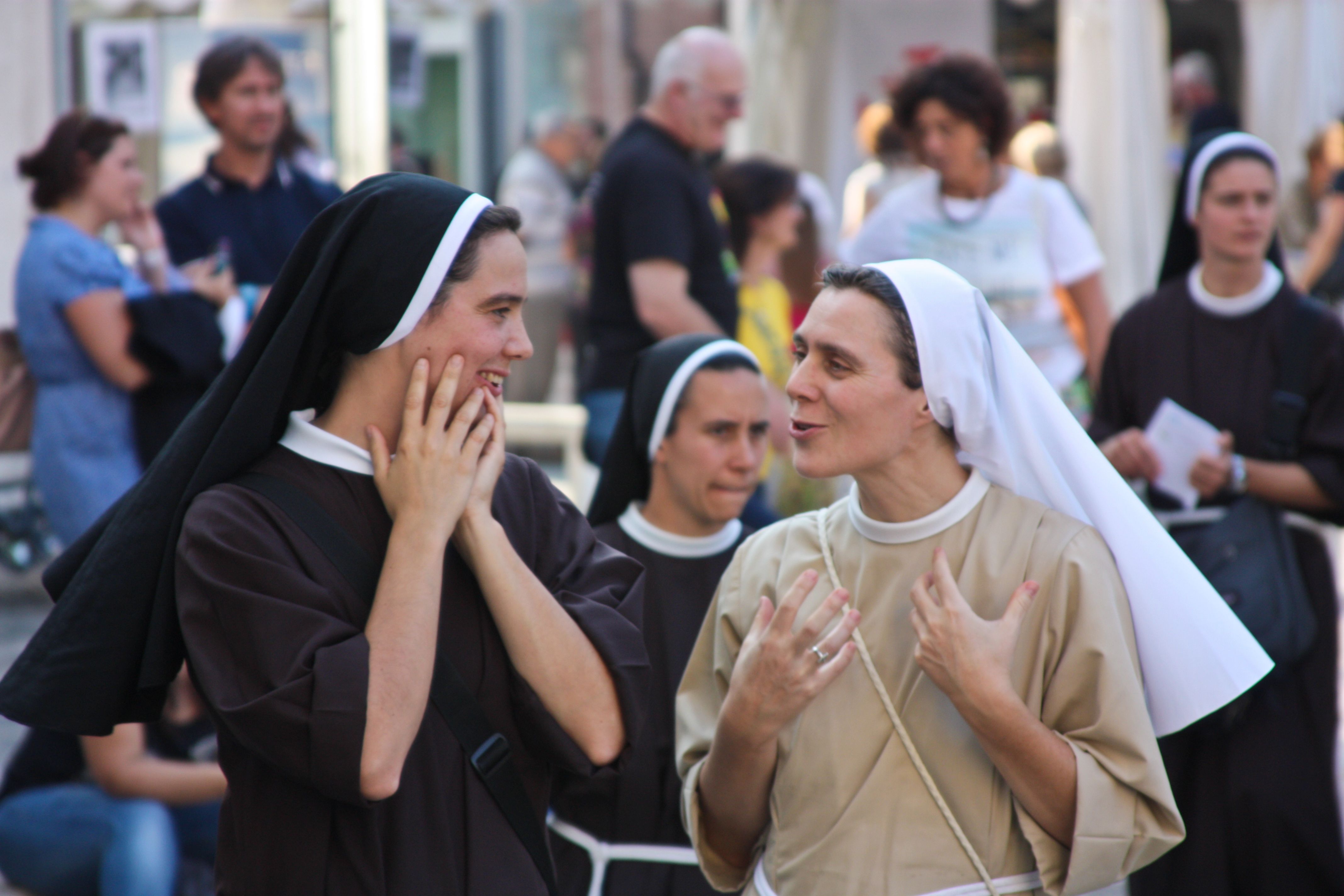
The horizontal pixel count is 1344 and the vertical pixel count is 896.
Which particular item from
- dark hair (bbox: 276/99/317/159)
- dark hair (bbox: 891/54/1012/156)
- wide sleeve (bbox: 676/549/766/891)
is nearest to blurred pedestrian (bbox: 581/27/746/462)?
dark hair (bbox: 891/54/1012/156)

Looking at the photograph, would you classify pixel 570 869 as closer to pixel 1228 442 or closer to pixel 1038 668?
pixel 1038 668

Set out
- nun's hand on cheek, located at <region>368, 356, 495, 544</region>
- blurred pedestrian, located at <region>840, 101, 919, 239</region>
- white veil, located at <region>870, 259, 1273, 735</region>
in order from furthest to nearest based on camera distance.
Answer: blurred pedestrian, located at <region>840, 101, 919, 239</region> < white veil, located at <region>870, 259, 1273, 735</region> < nun's hand on cheek, located at <region>368, 356, 495, 544</region>

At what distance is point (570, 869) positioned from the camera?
10.6ft

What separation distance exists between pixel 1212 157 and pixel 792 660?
269 centimetres

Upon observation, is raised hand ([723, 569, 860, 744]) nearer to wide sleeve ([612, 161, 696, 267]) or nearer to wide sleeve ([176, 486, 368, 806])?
wide sleeve ([176, 486, 368, 806])

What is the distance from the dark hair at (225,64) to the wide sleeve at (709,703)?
10.7 ft

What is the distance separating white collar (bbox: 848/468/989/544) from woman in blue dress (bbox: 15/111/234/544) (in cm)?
315

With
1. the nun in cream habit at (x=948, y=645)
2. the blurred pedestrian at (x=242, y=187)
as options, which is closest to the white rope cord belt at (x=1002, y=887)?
the nun in cream habit at (x=948, y=645)

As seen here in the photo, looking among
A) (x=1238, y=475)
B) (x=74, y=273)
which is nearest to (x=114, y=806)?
(x=74, y=273)

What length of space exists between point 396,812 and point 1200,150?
11.0ft

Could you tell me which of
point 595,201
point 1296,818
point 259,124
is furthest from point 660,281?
point 1296,818

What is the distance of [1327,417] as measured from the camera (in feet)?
13.1

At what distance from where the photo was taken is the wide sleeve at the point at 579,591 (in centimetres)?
214

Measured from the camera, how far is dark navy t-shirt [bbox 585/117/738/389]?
16.3 ft
